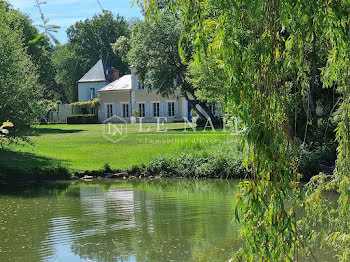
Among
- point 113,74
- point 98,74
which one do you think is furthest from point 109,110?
point 113,74

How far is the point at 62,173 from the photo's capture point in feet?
72.9

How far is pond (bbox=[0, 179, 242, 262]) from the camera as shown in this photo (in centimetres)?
1033

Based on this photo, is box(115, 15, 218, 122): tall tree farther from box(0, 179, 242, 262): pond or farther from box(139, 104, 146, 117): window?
box(0, 179, 242, 262): pond

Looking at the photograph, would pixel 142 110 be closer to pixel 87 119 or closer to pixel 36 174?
pixel 87 119

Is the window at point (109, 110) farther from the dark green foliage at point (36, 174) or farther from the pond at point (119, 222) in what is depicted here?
the pond at point (119, 222)

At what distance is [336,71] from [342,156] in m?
0.93

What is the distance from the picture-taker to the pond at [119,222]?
1033cm

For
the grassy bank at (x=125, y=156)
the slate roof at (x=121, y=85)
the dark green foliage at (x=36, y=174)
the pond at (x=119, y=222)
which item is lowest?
the pond at (x=119, y=222)

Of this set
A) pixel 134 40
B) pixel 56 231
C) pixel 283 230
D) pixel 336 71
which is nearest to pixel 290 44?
pixel 336 71

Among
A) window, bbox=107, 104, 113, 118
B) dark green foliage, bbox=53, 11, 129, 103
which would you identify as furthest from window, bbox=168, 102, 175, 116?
dark green foliage, bbox=53, 11, 129, 103

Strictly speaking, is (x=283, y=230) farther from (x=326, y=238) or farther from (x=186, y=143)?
(x=186, y=143)

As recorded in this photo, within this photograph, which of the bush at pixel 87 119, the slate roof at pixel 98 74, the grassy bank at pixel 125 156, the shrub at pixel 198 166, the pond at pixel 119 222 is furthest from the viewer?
the slate roof at pixel 98 74

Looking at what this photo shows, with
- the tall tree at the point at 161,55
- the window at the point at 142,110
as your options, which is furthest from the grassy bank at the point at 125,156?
the window at the point at 142,110

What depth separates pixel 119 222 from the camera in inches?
522
